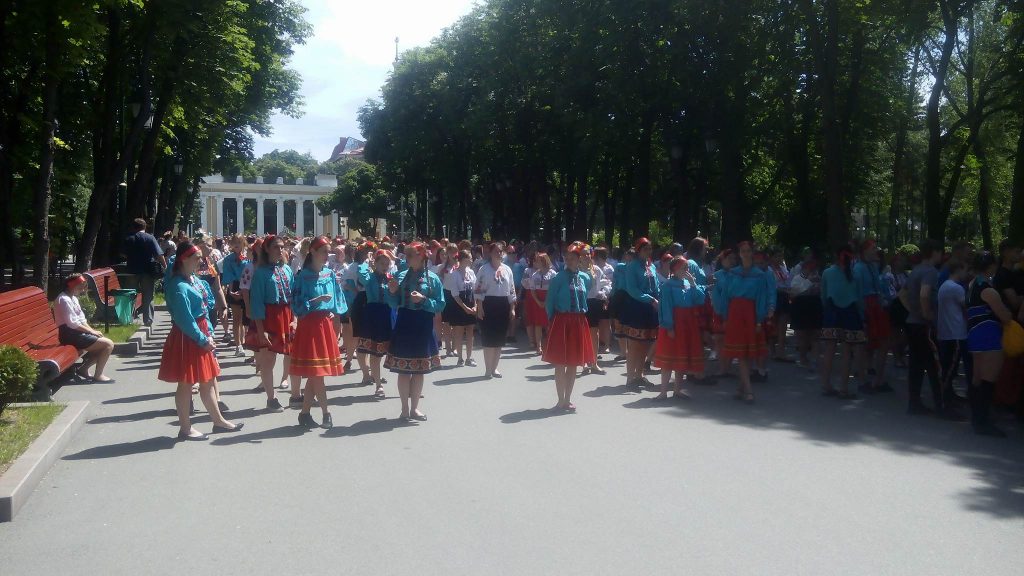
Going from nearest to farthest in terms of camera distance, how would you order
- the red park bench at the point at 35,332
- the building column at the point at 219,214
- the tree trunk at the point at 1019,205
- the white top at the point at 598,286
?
the red park bench at the point at 35,332, the white top at the point at 598,286, the tree trunk at the point at 1019,205, the building column at the point at 219,214

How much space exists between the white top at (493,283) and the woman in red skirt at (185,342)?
6.42 metres

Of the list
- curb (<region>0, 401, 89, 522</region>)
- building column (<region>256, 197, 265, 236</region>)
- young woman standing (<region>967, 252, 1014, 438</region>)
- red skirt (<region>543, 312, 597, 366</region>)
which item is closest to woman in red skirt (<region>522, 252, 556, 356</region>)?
red skirt (<region>543, 312, 597, 366</region>)

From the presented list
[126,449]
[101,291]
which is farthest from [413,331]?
[101,291]

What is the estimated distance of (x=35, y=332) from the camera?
11789mm

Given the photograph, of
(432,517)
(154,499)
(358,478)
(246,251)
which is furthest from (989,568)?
(246,251)

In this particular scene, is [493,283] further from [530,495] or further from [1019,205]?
[1019,205]

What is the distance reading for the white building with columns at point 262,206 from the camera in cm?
11844

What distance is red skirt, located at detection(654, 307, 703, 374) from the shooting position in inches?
442

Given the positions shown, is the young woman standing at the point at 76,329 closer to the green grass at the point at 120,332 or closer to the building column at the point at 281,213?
the green grass at the point at 120,332

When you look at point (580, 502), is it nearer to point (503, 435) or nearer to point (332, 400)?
point (503, 435)

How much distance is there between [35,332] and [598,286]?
787 cm

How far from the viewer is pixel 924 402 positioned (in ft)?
38.3

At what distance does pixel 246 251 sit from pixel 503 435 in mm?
7098

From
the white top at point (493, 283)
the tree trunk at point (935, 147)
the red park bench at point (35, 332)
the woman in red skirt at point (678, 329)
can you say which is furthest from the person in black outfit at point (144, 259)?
the tree trunk at point (935, 147)
